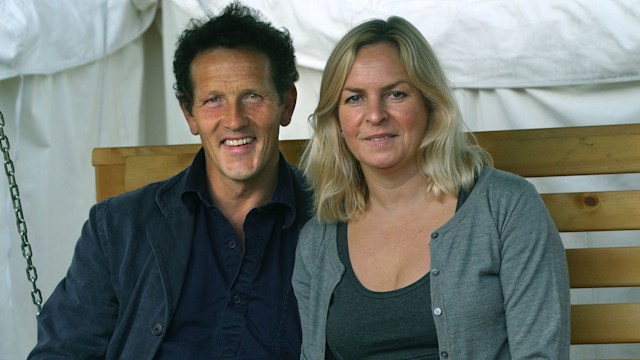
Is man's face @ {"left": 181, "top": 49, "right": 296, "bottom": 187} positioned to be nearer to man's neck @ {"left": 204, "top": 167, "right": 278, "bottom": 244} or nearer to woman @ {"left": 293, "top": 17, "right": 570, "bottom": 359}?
man's neck @ {"left": 204, "top": 167, "right": 278, "bottom": 244}

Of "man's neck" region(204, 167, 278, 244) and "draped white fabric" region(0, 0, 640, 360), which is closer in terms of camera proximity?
"man's neck" region(204, 167, 278, 244)

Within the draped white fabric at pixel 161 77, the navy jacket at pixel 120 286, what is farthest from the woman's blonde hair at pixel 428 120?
the draped white fabric at pixel 161 77

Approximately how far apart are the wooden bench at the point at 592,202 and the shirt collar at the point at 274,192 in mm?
449

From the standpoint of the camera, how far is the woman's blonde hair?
2.32 meters

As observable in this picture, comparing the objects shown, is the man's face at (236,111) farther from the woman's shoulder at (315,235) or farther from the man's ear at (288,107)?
the woman's shoulder at (315,235)

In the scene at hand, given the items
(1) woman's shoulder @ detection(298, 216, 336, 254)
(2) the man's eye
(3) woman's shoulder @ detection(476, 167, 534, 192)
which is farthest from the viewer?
(2) the man's eye

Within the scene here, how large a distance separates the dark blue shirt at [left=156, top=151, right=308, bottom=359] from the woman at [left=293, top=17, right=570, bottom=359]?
0.09 m

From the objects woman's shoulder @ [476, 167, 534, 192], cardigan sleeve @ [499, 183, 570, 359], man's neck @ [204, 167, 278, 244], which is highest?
woman's shoulder @ [476, 167, 534, 192]

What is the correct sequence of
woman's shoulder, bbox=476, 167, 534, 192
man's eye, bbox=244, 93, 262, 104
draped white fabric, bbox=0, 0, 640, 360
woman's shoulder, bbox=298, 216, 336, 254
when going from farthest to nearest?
draped white fabric, bbox=0, 0, 640, 360 → man's eye, bbox=244, 93, 262, 104 → woman's shoulder, bbox=298, 216, 336, 254 → woman's shoulder, bbox=476, 167, 534, 192

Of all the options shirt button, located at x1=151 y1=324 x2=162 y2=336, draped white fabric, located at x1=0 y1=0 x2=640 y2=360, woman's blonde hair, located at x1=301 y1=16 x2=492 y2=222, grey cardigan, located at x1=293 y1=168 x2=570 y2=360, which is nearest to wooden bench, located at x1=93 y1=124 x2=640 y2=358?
woman's blonde hair, located at x1=301 y1=16 x2=492 y2=222

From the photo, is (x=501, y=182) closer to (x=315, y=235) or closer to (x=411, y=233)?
(x=411, y=233)

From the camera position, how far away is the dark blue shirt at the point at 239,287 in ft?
8.09

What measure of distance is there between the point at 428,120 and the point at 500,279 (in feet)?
1.23

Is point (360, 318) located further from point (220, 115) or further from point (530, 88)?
point (530, 88)
